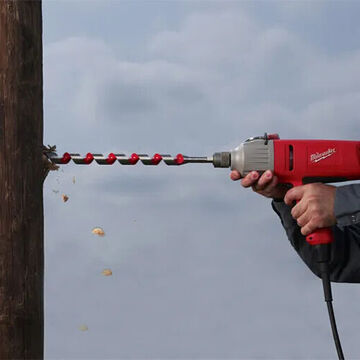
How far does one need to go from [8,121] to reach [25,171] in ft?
0.92

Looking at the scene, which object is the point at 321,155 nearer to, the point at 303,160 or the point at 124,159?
the point at 303,160

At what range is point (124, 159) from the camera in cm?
327

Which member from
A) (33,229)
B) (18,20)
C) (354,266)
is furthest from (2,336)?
(354,266)

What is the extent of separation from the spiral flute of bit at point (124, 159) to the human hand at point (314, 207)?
544mm

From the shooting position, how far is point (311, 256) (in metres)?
3.38

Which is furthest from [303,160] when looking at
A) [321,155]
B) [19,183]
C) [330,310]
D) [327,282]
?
[19,183]

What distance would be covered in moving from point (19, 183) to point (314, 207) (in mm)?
1581

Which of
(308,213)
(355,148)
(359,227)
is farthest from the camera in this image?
(359,227)

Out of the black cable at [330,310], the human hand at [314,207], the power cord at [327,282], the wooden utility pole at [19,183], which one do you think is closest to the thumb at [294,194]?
the human hand at [314,207]

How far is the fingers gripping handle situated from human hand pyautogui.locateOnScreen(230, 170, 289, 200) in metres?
0.31

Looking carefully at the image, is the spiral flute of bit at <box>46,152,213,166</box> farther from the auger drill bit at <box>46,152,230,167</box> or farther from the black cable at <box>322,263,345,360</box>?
the black cable at <box>322,263,345,360</box>

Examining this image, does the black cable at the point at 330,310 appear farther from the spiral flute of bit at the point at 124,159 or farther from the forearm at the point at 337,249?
the spiral flute of bit at the point at 124,159

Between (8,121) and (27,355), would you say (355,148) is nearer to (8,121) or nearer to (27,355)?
(8,121)

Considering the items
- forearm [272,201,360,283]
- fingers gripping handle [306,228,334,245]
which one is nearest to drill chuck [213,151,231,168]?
forearm [272,201,360,283]
